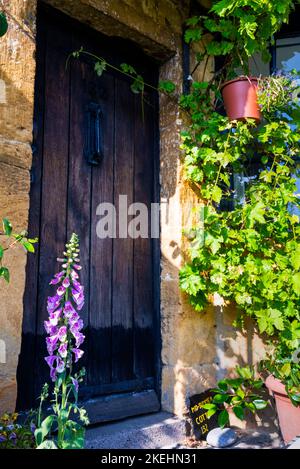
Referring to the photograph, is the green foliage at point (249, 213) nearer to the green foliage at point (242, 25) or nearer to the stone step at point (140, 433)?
the green foliage at point (242, 25)

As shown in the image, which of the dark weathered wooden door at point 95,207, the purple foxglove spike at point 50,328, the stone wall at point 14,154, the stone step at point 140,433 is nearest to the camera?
the purple foxglove spike at point 50,328

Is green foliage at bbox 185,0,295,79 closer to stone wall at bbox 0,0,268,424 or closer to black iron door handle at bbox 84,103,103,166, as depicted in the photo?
stone wall at bbox 0,0,268,424

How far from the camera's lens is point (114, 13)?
2432 millimetres

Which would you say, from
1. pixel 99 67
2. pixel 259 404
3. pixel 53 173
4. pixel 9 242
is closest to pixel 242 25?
pixel 99 67

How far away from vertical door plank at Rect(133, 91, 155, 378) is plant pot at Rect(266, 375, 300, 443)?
0.70m

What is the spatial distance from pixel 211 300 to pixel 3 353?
52.7 inches

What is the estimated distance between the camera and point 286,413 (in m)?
2.37

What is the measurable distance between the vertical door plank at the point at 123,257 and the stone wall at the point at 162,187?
0.67ft

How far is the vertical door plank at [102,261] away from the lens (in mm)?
2393

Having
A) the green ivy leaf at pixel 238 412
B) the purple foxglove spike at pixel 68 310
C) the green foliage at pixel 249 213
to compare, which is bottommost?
the green ivy leaf at pixel 238 412

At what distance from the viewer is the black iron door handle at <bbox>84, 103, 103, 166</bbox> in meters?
2.47

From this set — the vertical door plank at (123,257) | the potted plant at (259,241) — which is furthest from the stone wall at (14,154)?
the potted plant at (259,241)

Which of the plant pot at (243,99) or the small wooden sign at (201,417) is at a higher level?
the plant pot at (243,99)

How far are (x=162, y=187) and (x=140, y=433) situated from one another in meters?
1.38
